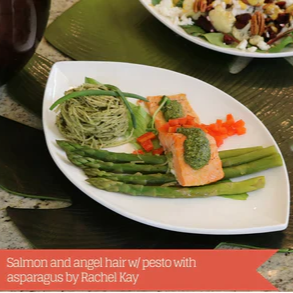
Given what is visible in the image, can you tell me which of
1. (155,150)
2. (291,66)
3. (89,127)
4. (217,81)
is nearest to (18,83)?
(89,127)

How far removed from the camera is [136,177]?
134 centimetres

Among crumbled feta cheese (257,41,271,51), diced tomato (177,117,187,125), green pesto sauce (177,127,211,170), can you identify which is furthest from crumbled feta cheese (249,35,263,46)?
green pesto sauce (177,127,211,170)

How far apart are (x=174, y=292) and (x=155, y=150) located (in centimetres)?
47

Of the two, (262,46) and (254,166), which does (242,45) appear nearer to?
(262,46)

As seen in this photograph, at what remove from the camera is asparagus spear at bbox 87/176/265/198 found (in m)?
1.29

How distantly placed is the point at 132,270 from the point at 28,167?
19.1 inches

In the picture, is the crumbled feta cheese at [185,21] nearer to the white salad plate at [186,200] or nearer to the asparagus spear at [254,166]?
the white salad plate at [186,200]

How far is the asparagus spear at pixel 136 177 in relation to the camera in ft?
4.34

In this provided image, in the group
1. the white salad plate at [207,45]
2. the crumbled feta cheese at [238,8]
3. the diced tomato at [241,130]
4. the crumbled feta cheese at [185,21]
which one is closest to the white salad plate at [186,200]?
the diced tomato at [241,130]

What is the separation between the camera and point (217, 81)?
5.90 ft

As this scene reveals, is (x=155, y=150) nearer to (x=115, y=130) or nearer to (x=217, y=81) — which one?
(x=115, y=130)

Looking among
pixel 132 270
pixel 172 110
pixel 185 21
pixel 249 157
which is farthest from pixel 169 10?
pixel 132 270

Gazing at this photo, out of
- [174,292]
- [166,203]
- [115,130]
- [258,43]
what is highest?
[258,43]

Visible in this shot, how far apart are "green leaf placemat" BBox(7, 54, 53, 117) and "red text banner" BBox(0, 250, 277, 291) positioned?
1.95ft
